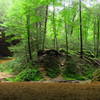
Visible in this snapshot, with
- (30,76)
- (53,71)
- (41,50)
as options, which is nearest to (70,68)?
(53,71)

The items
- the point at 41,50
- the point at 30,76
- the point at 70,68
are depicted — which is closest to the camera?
the point at 30,76

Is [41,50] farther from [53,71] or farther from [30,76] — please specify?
[30,76]

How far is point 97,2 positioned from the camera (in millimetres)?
18469

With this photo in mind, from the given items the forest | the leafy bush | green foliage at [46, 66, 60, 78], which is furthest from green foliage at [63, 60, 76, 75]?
the leafy bush

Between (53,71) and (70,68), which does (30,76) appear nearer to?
(53,71)

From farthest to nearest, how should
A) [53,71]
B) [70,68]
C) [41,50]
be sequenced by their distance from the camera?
[41,50] < [70,68] < [53,71]

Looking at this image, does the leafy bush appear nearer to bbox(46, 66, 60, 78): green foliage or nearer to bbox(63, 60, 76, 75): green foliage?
bbox(46, 66, 60, 78): green foliage

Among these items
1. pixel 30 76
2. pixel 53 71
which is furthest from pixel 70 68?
pixel 30 76

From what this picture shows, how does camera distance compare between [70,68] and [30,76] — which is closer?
[30,76]

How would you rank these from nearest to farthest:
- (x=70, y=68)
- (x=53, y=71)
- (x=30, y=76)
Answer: (x=30, y=76) → (x=53, y=71) → (x=70, y=68)

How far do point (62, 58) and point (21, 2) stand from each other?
5883mm

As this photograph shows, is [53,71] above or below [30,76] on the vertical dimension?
above

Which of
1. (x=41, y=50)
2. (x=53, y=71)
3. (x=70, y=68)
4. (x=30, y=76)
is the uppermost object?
(x=41, y=50)

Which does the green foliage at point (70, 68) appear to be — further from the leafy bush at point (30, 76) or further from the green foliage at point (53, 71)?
the leafy bush at point (30, 76)
